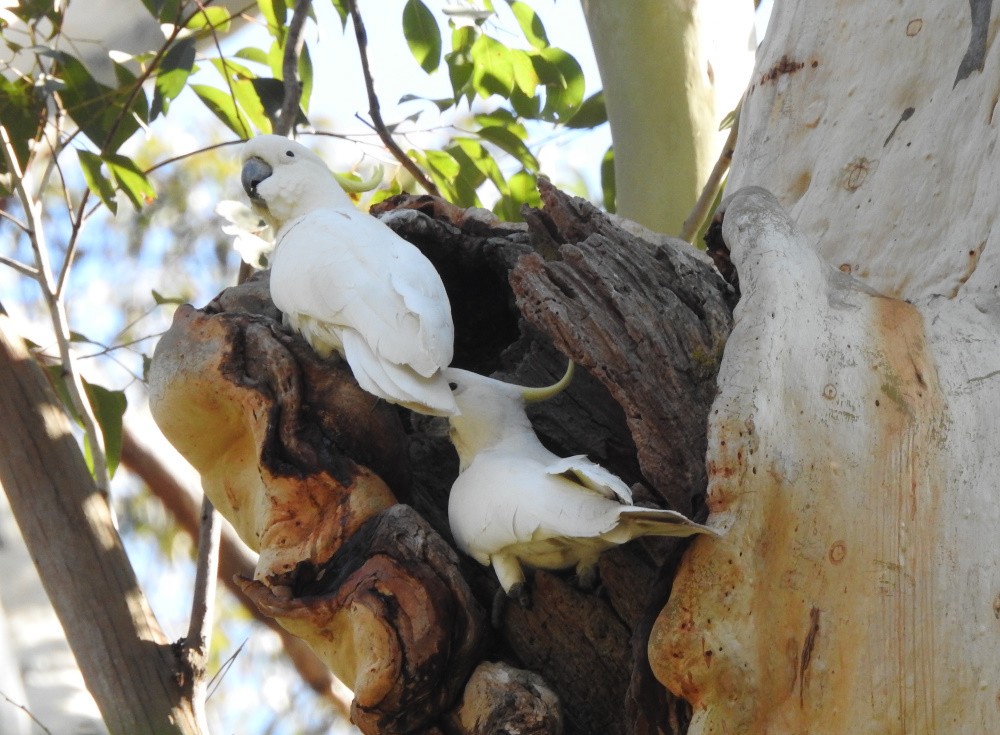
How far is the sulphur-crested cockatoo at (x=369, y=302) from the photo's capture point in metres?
1.25

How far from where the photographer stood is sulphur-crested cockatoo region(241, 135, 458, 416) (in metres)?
1.25

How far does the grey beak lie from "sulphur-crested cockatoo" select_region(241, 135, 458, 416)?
103 mm

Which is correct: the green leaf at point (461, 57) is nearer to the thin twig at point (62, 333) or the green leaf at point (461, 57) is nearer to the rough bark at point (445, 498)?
the thin twig at point (62, 333)

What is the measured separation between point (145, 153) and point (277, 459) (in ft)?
12.7

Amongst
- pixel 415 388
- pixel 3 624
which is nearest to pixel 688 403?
pixel 415 388

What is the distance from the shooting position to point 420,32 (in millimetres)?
2270

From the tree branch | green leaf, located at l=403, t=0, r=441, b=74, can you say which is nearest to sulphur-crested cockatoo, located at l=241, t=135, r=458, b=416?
green leaf, located at l=403, t=0, r=441, b=74

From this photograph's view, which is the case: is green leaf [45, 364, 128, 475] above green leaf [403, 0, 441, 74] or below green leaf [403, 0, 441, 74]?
below

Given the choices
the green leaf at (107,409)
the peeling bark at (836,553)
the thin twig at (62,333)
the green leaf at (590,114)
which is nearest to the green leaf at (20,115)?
the thin twig at (62,333)

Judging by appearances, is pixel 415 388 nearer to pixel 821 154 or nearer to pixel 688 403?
pixel 688 403

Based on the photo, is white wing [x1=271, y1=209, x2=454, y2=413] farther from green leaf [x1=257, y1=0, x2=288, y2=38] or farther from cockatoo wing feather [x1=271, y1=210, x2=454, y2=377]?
green leaf [x1=257, y1=0, x2=288, y2=38]

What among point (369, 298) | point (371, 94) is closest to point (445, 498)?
point (369, 298)

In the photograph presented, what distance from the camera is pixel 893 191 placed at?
152 cm

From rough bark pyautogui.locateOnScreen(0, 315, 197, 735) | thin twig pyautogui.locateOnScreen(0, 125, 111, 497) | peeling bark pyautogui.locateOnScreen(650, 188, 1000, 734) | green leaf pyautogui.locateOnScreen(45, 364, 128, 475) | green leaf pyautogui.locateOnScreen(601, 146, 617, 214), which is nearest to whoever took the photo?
peeling bark pyautogui.locateOnScreen(650, 188, 1000, 734)
